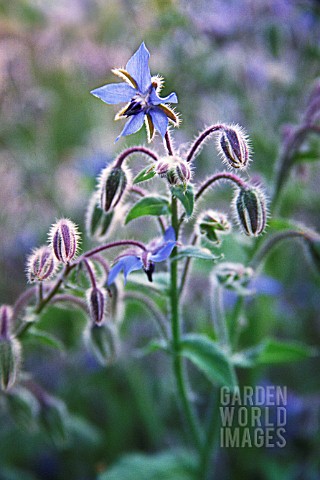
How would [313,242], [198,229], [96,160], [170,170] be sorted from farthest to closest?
1. [96,160]
2. [313,242]
3. [198,229]
4. [170,170]

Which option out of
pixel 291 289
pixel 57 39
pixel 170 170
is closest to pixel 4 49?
pixel 57 39

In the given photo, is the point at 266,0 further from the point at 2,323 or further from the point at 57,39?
the point at 2,323

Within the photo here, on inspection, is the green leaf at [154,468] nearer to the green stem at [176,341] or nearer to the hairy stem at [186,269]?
the green stem at [176,341]

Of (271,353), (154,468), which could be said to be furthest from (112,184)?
(154,468)

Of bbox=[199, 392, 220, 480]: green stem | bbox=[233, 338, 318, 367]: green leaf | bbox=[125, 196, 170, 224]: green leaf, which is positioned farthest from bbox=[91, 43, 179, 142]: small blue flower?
bbox=[199, 392, 220, 480]: green stem

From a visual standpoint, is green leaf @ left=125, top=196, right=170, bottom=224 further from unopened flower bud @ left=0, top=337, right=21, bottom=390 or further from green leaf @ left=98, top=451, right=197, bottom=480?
green leaf @ left=98, top=451, right=197, bottom=480

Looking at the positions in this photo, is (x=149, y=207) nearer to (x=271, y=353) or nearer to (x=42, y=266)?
(x=42, y=266)
